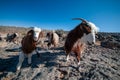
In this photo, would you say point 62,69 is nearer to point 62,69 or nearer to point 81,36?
point 62,69

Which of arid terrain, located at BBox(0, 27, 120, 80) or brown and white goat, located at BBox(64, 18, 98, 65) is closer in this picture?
arid terrain, located at BBox(0, 27, 120, 80)

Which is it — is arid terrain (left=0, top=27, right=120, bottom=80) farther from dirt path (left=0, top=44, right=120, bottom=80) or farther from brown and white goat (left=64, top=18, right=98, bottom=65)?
brown and white goat (left=64, top=18, right=98, bottom=65)

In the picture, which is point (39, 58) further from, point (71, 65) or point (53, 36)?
point (53, 36)

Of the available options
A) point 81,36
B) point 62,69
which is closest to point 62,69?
point 62,69

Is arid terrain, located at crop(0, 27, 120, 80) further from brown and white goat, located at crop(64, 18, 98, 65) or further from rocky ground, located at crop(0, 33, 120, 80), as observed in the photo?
brown and white goat, located at crop(64, 18, 98, 65)

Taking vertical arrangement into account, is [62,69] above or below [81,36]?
below

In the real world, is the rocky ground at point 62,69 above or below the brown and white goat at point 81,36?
below

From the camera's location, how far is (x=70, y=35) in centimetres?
929

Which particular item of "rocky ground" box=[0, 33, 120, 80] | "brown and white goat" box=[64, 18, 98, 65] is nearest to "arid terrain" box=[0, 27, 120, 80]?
"rocky ground" box=[0, 33, 120, 80]

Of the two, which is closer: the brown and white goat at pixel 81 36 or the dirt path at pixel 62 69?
the dirt path at pixel 62 69

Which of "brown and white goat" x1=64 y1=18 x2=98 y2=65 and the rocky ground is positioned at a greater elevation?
"brown and white goat" x1=64 y1=18 x2=98 y2=65

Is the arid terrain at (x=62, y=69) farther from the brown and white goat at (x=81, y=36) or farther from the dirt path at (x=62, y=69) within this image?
the brown and white goat at (x=81, y=36)

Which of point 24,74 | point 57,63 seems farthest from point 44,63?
point 24,74

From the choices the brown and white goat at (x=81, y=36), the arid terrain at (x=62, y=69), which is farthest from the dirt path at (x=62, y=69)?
the brown and white goat at (x=81, y=36)
